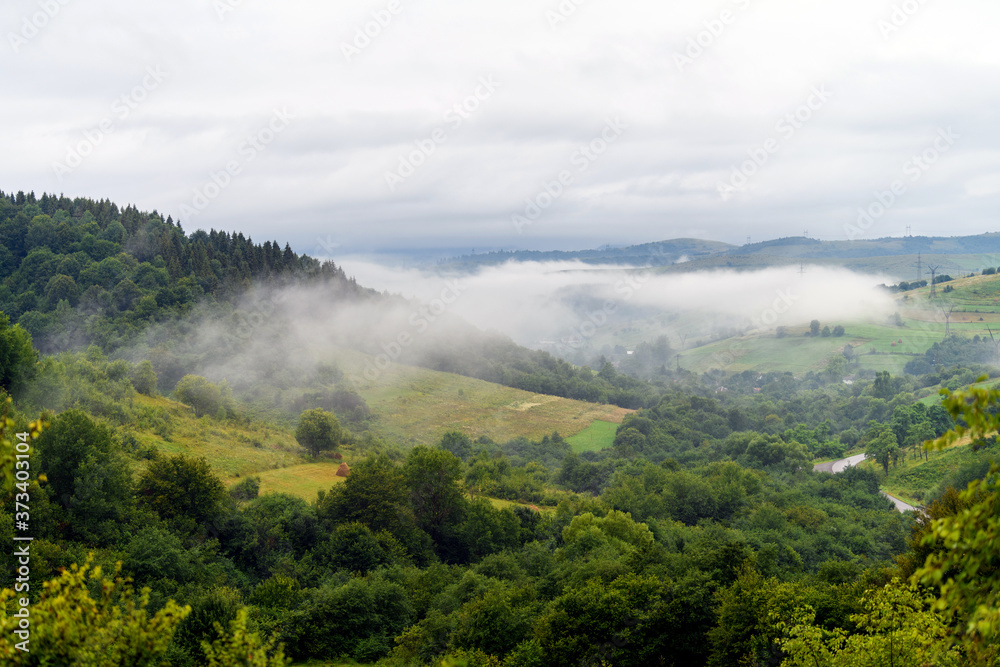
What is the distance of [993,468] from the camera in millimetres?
7867

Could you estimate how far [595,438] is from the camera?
403ft

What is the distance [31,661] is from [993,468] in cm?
1548

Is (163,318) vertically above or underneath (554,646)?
above

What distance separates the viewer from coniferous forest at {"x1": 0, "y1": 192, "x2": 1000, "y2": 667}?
12445 millimetres

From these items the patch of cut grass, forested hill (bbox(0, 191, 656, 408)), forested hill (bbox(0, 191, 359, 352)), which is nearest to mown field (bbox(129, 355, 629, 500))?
the patch of cut grass

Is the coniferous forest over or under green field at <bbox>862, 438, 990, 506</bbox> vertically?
over

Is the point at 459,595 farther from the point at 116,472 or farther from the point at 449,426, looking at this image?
the point at 449,426

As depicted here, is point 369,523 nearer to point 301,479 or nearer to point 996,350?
point 301,479

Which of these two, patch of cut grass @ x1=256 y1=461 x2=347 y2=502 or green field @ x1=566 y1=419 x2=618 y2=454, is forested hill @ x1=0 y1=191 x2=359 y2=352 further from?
green field @ x1=566 y1=419 x2=618 y2=454

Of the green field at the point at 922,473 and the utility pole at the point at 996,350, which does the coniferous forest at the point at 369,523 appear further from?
the utility pole at the point at 996,350

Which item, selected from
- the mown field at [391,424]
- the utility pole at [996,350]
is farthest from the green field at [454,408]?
the utility pole at [996,350]

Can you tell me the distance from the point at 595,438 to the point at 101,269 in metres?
94.6

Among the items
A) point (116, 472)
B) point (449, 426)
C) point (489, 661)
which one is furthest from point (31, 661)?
point (449, 426)

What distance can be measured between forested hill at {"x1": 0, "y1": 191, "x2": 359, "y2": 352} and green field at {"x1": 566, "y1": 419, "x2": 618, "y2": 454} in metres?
73.3
